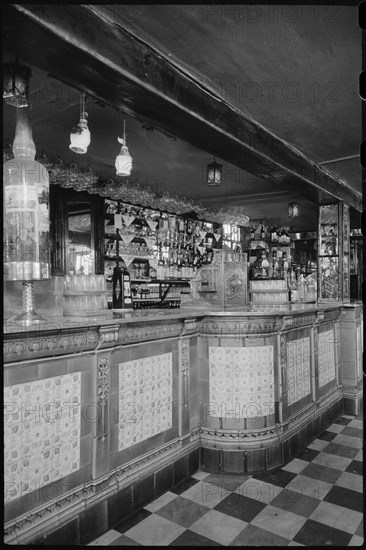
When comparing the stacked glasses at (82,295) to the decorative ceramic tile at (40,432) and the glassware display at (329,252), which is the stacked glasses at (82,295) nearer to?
the decorative ceramic tile at (40,432)

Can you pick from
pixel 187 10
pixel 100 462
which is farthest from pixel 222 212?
pixel 100 462

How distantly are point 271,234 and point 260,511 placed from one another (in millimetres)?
8441

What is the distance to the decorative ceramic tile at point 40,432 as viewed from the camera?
5.80ft

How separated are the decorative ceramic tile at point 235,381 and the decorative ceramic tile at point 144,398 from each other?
433 mm

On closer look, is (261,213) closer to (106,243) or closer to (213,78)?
(106,243)

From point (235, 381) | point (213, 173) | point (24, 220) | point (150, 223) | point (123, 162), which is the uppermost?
point (213, 173)

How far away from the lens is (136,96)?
2.56 metres

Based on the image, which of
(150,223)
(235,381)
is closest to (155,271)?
(150,223)

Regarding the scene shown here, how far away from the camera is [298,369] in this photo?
3607 millimetres

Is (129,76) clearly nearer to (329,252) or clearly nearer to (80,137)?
(80,137)

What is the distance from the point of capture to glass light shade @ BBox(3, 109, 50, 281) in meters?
1.95

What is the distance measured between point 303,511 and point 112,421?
4.03ft

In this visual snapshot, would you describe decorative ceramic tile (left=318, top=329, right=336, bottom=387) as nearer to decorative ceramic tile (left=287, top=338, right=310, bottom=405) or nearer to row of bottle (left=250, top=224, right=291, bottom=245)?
decorative ceramic tile (left=287, top=338, right=310, bottom=405)

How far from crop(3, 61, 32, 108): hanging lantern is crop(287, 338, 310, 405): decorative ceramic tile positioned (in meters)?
2.62
